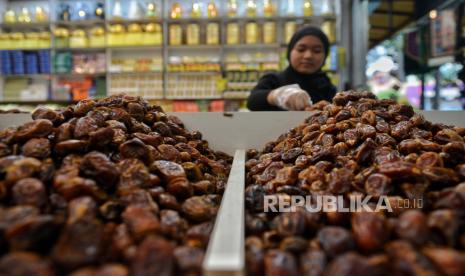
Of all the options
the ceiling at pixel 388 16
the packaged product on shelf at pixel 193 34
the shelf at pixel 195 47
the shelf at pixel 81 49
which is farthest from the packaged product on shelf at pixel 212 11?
the ceiling at pixel 388 16

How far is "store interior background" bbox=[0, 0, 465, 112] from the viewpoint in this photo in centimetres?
480

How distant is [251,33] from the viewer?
479cm

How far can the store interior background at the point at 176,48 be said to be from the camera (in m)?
4.80

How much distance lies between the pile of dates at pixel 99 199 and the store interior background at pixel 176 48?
3.64 meters

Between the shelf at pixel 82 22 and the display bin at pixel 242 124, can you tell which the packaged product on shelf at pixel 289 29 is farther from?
the display bin at pixel 242 124

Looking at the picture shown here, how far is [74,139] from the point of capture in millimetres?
1043

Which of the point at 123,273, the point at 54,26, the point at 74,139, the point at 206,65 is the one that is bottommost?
the point at 123,273

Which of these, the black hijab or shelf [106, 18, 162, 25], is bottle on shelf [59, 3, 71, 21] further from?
the black hijab

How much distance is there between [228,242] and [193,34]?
14.8ft

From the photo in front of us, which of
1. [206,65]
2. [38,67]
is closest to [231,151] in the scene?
[206,65]

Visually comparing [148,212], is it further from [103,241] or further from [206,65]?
[206,65]

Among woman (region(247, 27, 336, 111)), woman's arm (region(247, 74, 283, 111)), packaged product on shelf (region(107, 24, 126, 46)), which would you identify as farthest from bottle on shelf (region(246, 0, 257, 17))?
woman's arm (region(247, 74, 283, 111))

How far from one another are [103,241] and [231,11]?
14.8 ft

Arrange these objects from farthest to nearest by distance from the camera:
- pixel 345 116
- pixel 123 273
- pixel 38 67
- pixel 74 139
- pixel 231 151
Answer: pixel 38 67 < pixel 231 151 < pixel 345 116 < pixel 74 139 < pixel 123 273
